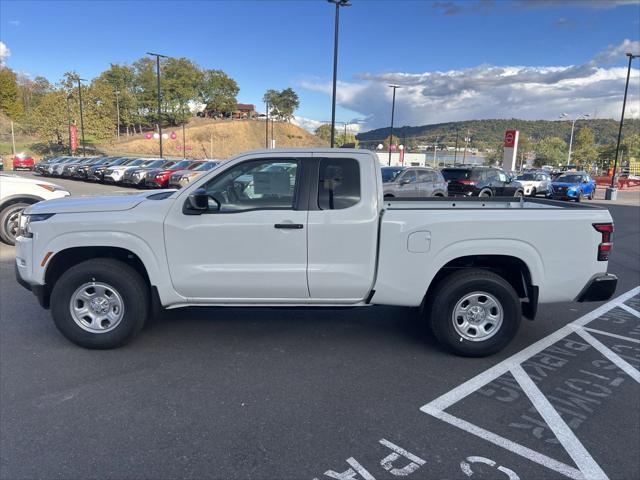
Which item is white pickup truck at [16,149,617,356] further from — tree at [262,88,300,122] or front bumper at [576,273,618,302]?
tree at [262,88,300,122]

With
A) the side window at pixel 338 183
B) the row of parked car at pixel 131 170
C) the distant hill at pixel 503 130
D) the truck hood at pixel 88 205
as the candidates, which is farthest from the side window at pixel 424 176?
the distant hill at pixel 503 130

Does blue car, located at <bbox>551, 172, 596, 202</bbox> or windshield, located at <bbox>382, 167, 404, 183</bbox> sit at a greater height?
windshield, located at <bbox>382, 167, 404, 183</bbox>

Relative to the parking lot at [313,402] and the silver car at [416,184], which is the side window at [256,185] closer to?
the parking lot at [313,402]

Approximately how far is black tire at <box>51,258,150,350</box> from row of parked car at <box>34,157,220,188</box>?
17294mm

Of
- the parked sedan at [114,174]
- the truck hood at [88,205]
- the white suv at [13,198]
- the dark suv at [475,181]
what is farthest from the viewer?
the parked sedan at [114,174]

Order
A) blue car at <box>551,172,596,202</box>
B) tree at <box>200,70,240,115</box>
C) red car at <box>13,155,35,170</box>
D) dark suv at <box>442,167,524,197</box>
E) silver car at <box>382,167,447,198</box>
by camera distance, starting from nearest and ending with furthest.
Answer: silver car at <box>382,167,447,198</box>, dark suv at <box>442,167,524,197</box>, blue car at <box>551,172,596,202</box>, red car at <box>13,155,35,170</box>, tree at <box>200,70,240,115</box>

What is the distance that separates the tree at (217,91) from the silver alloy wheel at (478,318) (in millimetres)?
139230

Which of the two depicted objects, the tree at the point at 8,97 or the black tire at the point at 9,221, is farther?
the tree at the point at 8,97

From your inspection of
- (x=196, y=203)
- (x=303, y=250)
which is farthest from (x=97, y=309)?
(x=303, y=250)

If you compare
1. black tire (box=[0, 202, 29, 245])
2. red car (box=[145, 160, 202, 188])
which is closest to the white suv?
black tire (box=[0, 202, 29, 245])

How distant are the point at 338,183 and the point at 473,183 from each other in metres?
16.9

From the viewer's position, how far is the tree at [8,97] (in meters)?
96.3

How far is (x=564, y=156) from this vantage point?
93500mm

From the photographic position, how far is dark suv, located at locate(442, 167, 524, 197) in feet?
65.1
